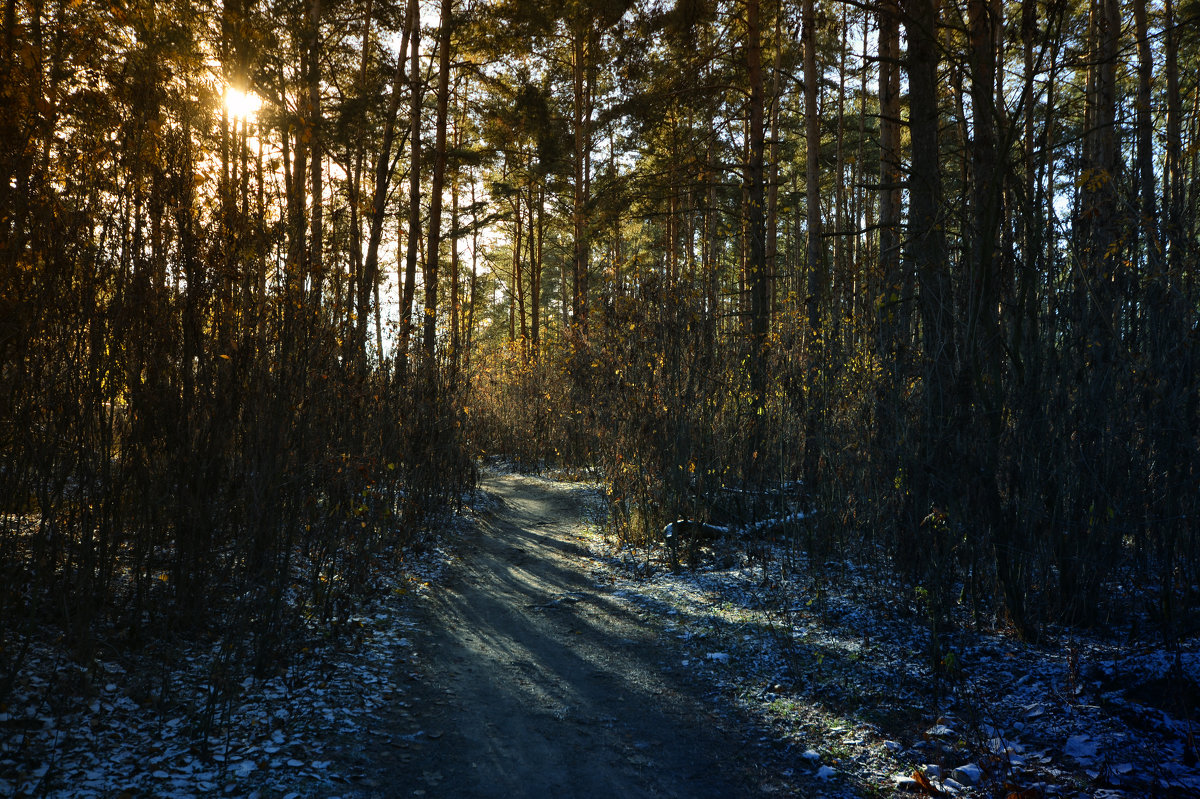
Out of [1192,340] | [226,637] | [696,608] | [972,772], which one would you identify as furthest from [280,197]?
[1192,340]

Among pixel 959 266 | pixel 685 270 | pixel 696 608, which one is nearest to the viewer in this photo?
pixel 959 266

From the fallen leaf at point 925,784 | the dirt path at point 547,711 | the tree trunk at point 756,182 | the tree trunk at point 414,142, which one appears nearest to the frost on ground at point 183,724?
the dirt path at point 547,711

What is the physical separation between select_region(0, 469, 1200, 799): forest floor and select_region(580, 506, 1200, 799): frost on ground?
1 centimetres

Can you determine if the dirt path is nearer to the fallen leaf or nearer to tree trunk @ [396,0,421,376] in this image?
the fallen leaf

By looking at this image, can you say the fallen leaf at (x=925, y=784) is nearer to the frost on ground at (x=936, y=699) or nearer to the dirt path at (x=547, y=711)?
the frost on ground at (x=936, y=699)

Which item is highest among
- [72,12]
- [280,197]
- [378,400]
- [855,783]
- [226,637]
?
[72,12]

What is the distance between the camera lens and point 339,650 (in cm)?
436

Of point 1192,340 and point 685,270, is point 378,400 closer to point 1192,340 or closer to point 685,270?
point 685,270

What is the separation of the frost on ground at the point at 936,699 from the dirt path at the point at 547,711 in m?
0.34

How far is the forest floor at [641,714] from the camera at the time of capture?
9.34 ft

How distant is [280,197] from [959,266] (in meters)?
4.46

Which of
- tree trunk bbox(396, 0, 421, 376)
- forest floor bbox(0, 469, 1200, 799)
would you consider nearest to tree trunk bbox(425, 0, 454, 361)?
tree trunk bbox(396, 0, 421, 376)

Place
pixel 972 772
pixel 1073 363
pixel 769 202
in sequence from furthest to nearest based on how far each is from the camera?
pixel 769 202 → pixel 1073 363 → pixel 972 772

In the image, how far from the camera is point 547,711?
375cm
